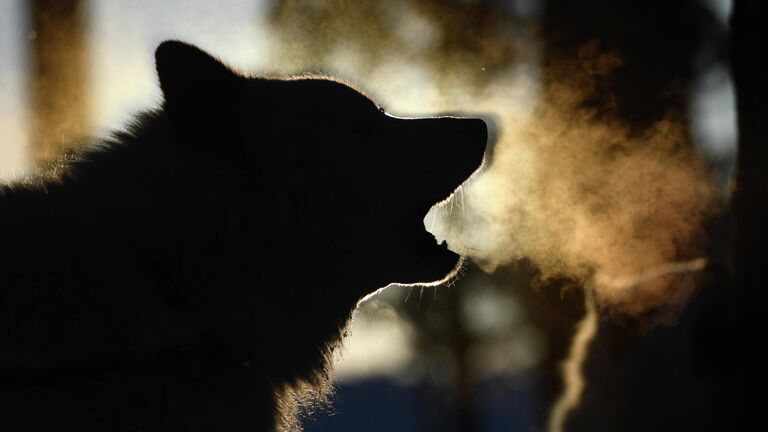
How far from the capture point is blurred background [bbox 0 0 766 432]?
3.86 metres

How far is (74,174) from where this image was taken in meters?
1.99

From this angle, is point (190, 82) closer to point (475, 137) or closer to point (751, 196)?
point (475, 137)

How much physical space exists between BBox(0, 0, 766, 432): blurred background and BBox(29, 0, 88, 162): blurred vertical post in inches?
0.4

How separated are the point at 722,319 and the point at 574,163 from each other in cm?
121

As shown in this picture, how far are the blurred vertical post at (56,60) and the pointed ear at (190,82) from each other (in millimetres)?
1709

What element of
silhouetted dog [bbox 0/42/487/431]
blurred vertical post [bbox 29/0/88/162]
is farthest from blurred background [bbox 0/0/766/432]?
silhouetted dog [bbox 0/42/487/431]

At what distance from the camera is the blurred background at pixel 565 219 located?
3857mm

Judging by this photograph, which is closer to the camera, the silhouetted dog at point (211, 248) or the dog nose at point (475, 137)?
the silhouetted dog at point (211, 248)

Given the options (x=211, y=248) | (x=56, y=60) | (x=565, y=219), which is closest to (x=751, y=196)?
(x=565, y=219)

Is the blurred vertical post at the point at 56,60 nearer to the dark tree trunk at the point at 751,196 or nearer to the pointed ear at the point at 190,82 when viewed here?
the pointed ear at the point at 190,82

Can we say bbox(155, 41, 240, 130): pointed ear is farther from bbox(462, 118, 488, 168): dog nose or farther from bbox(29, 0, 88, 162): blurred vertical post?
bbox(29, 0, 88, 162): blurred vertical post

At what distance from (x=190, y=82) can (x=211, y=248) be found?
1.45ft

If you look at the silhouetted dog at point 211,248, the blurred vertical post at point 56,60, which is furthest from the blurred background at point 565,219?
the silhouetted dog at point 211,248

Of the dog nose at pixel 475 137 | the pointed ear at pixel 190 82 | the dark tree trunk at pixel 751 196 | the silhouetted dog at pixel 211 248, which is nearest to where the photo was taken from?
the silhouetted dog at pixel 211 248
